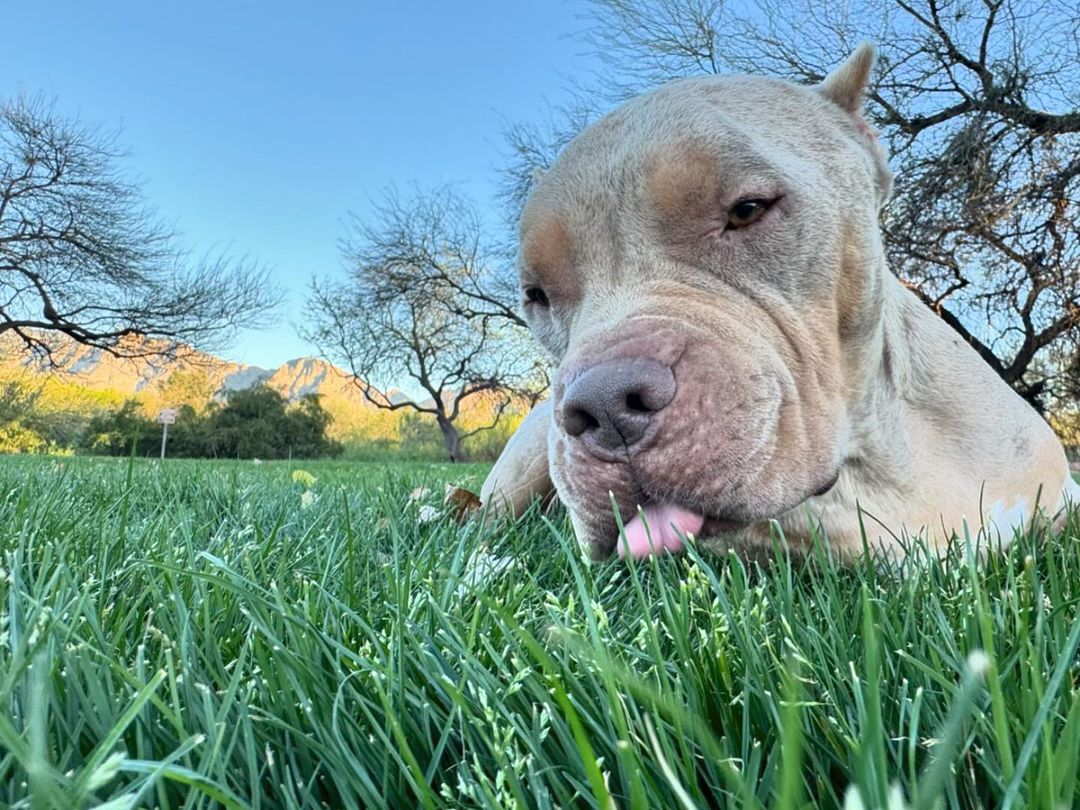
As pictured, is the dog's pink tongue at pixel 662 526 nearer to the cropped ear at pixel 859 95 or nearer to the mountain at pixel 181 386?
the cropped ear at pixel 859 95

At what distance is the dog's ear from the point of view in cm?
272

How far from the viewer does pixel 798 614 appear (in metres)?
1.27

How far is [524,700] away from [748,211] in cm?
133

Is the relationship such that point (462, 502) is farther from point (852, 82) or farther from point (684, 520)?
point (852, 82)

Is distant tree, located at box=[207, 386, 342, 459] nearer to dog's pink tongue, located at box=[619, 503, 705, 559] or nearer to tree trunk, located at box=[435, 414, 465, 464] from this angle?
tree trunk, located at box=[435, 414, 465, 464]

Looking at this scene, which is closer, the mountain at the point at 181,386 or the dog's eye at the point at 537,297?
the dog's eye at the point at 537,297

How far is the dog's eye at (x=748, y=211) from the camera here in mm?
1799

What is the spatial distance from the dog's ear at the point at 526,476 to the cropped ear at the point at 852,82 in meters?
1.30

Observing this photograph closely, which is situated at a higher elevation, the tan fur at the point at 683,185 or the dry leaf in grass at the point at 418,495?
the tan fur at the point at 683,185

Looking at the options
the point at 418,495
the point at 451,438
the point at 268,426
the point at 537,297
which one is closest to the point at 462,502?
the point at 418,495

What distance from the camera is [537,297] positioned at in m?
2.22

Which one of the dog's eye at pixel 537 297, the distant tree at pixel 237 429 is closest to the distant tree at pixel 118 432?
the distant tree at pixel 237 429

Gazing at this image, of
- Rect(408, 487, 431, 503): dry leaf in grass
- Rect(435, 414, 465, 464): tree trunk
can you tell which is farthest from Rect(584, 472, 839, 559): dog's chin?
Rect(435, 414, 465, 464): tree trunk

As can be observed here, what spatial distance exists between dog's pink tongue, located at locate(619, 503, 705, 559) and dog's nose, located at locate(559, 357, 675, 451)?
0.54 ft
